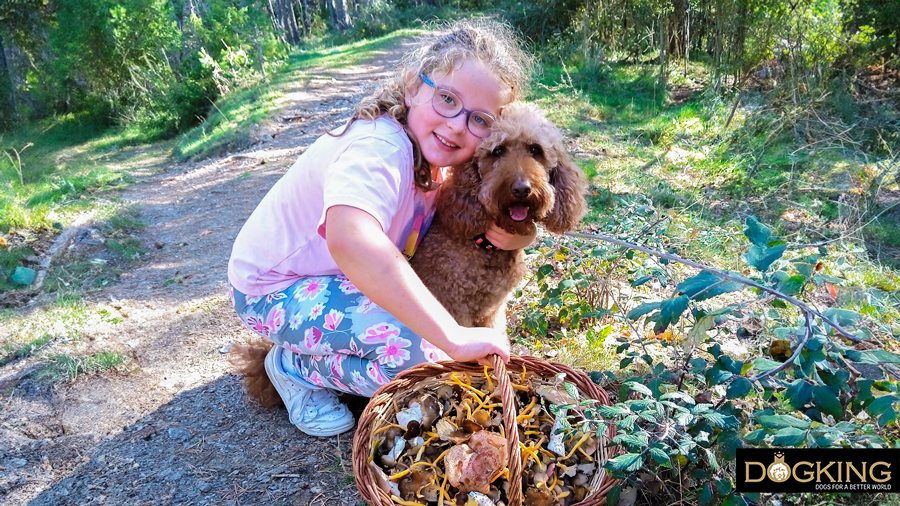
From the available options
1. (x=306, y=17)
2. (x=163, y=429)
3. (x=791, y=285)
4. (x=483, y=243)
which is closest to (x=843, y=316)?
(x=791, y=285)

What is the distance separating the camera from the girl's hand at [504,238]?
2.33m

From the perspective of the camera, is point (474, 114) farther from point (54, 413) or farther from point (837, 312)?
point (54, 413)

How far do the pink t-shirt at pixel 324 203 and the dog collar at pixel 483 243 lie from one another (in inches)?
10.4

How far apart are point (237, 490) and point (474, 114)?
1657 mm

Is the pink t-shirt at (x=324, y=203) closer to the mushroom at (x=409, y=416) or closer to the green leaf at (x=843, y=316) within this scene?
the mushroom at (x=409, y=416)

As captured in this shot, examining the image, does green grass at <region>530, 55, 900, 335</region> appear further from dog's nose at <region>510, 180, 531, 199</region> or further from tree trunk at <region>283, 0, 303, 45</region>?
tree trunk at <region>283, 0, 303, 45</region>

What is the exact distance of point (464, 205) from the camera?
7.41 feet

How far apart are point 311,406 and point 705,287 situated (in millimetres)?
1601

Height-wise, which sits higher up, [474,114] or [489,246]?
[474,114]

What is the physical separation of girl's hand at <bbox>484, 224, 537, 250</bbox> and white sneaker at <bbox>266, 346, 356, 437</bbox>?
3.12 feet

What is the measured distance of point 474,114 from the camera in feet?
6.87

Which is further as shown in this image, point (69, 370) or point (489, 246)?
point (69, 370)

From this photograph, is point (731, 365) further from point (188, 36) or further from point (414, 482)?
point (188, 36)

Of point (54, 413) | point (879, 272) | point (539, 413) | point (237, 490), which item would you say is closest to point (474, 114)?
point (539, 413)
